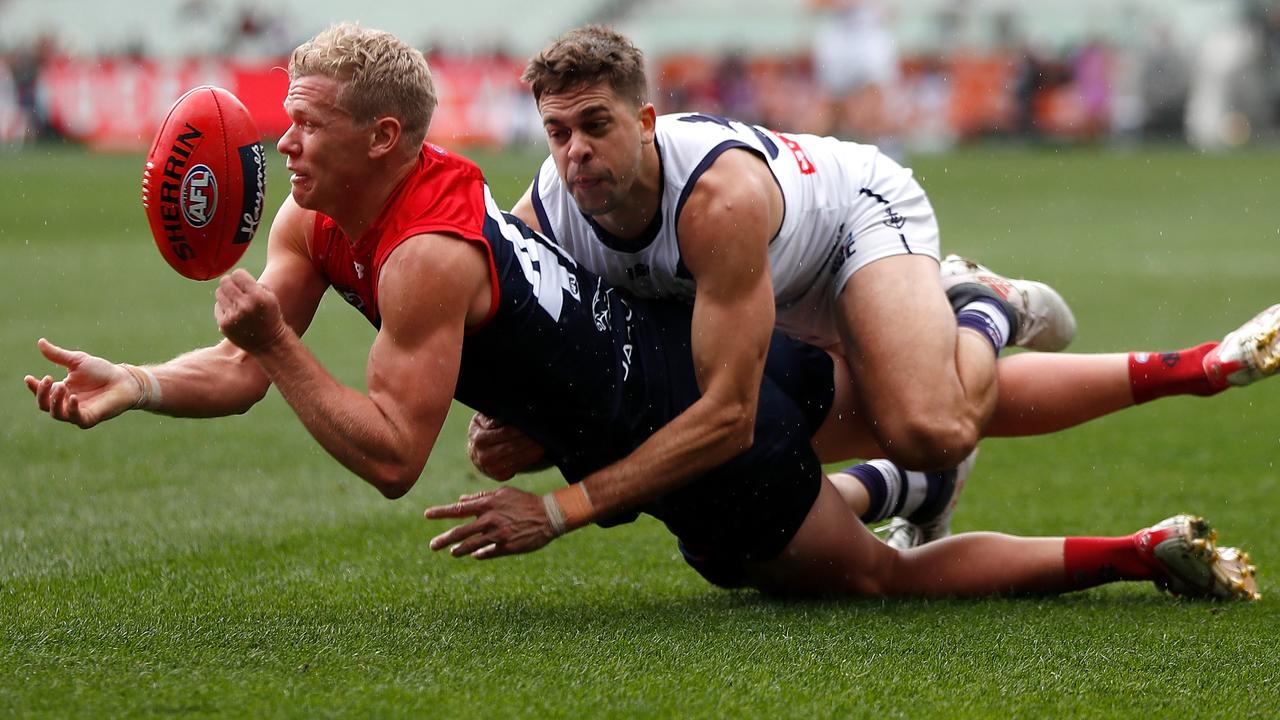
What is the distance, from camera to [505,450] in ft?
15.1

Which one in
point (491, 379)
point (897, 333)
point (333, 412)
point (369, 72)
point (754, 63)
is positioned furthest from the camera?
point (754, 63)

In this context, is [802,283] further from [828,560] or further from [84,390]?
[84,390]

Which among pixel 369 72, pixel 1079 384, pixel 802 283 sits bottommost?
pixel 1079 384

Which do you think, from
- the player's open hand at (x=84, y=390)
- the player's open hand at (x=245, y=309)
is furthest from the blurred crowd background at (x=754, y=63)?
the player's open hand at (x=245, y=309)

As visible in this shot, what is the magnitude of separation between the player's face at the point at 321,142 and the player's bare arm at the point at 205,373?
316 mm

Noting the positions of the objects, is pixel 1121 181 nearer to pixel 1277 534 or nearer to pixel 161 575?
pixel 1277 534

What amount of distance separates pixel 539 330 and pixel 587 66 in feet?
2.44

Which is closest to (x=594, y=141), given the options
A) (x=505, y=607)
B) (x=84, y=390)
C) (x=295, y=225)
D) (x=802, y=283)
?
(x=295, y=225)

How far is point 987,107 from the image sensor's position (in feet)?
102

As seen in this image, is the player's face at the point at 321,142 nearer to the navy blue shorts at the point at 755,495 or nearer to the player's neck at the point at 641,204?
the player's neck at the point at 641,204

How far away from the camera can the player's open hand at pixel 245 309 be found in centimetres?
380

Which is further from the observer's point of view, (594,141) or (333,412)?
(594,141)

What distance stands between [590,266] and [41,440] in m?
3.82

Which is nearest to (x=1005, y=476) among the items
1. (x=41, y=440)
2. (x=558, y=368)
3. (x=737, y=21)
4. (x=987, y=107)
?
(x=558, y=368)
